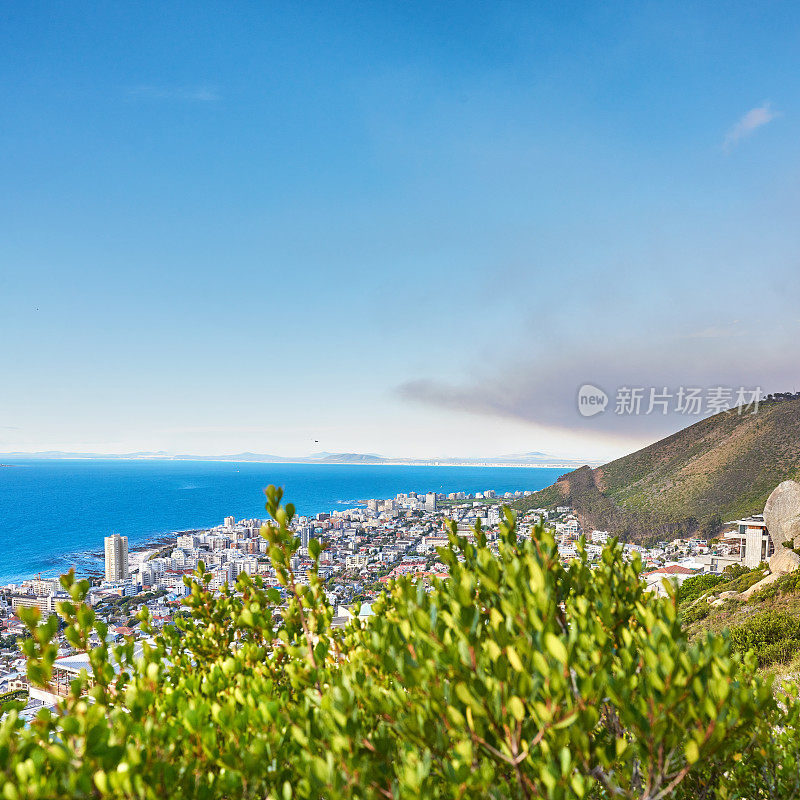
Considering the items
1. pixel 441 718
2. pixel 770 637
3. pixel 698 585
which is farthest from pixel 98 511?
pixel 441 718

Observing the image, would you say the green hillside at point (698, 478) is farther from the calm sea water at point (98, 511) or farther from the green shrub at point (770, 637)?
the calm sea water at point (98, 511)

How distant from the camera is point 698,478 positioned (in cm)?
3756

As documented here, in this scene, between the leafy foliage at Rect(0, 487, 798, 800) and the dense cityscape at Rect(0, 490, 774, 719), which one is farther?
the dense cityscape at Rect(0, 490, 774, 719)

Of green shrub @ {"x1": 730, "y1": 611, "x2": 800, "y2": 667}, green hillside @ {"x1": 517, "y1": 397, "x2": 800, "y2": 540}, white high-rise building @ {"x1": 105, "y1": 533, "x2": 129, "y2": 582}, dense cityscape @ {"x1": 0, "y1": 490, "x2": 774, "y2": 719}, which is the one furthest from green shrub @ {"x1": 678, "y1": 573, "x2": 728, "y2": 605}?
white high-rise building @ {"x1": 105, "y1": 533, "x2": 129, "y2": 582}

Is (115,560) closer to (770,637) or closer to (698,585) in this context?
(698,585)

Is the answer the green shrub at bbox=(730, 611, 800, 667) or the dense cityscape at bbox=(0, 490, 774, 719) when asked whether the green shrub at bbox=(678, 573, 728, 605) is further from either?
the green shrub at bbox=(730, 611, 800, 667)

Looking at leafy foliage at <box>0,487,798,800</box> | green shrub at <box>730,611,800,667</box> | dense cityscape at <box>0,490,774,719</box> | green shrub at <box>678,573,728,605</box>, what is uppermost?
leafy foliage at <box>0,487,798,800</box>

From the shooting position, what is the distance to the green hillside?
1315 inches

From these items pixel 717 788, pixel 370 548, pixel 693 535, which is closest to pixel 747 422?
pixel 693 535

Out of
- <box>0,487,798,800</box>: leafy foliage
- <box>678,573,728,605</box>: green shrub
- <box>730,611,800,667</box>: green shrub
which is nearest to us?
<box>0,487,798,800</box>: leafy foliage

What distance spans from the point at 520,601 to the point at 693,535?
38.3 metres

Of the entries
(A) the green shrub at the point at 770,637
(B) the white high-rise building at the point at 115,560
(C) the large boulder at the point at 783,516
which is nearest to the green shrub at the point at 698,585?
(C) the large boulder at the point at 783,516

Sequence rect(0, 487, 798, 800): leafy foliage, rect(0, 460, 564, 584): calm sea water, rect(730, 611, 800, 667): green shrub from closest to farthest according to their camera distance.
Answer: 1. rect(0, 487, 798, 800): leafy foliage
2. rect(730, 611, 800, 667): green shrub
3. rect(0, 460, 564, 584): calm sea water

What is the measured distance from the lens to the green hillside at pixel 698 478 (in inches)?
1315
